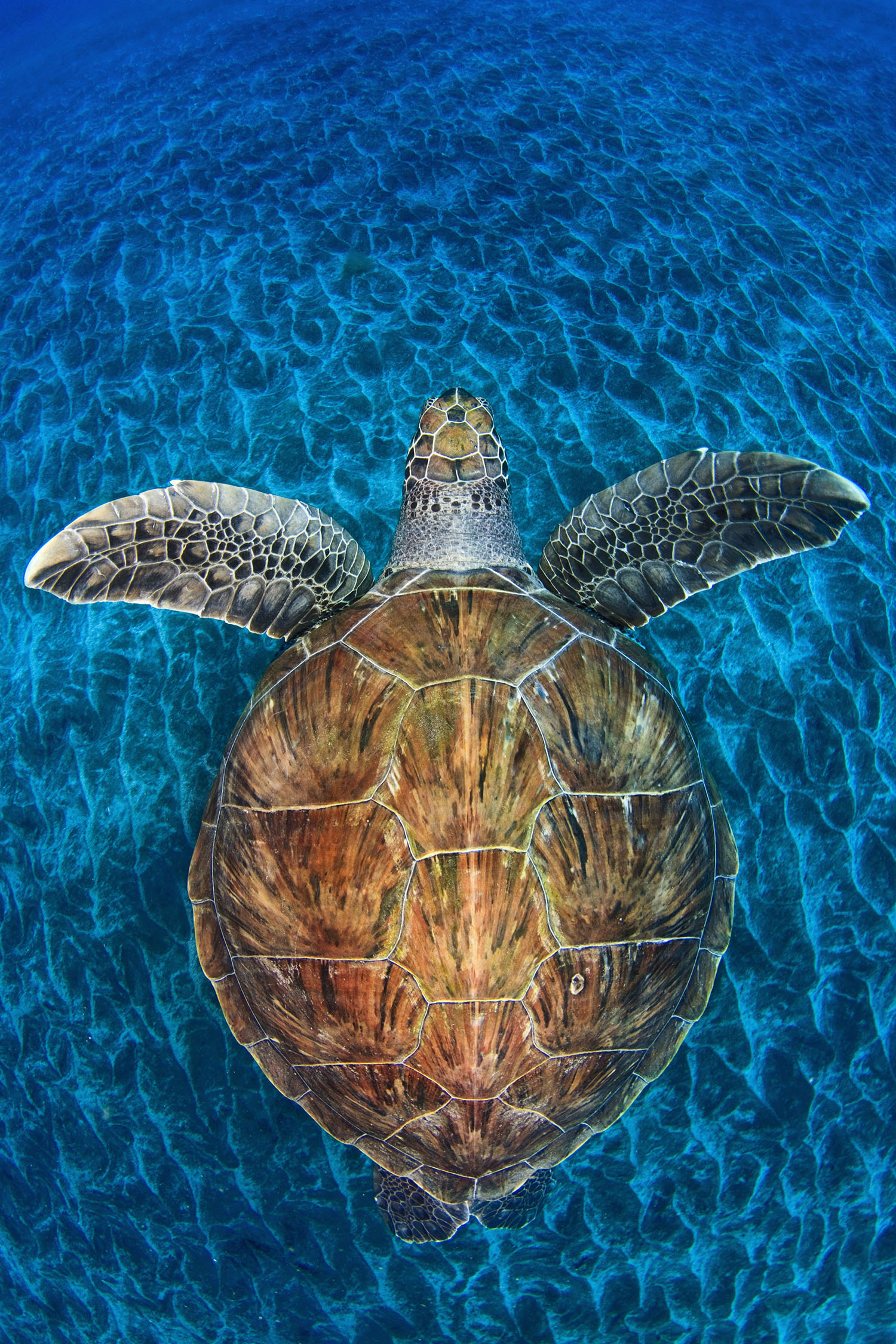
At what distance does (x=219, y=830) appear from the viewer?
6.25 ft

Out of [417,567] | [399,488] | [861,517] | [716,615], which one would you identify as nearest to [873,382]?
[861,517]

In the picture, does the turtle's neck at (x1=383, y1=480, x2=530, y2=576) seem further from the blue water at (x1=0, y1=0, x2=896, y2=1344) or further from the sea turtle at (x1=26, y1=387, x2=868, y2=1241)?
the blue water at (x1=0, y1=0, x2=896, y2=1344)

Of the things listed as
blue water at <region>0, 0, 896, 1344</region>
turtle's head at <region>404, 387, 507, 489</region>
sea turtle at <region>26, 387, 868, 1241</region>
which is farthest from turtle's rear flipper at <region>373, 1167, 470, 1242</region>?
turtle's head at <region>404, 387, 507, 489</region>

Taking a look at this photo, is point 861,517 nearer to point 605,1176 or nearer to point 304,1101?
point 605,1176

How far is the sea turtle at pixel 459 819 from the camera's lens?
1.48 metres

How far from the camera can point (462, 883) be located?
57.1 inches

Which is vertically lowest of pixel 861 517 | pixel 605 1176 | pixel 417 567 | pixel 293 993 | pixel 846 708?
pixel 605 1176

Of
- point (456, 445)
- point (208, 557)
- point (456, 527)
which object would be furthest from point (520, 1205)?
point (456, 445)

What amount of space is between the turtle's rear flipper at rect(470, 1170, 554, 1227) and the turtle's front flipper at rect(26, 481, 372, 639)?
6.25 feet

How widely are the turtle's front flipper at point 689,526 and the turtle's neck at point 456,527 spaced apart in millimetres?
247

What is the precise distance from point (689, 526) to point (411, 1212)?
2.29 m

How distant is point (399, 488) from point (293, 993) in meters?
2.08

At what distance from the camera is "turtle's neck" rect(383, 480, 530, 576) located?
222 cm

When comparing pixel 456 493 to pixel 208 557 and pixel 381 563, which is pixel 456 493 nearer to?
pixel 381 563
